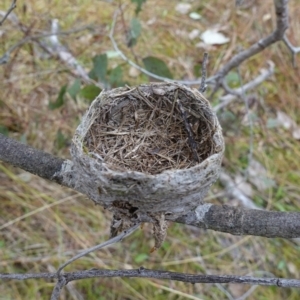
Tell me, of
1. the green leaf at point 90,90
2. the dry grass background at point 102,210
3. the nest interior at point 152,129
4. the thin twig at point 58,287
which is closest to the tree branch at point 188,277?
the thin twig at point 58,287

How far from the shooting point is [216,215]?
94cm

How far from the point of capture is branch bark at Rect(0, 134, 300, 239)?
2.90 feet

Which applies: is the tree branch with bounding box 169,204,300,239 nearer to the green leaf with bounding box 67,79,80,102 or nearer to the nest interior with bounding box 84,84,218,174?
the nest interior with bounding box 84,84,218,174

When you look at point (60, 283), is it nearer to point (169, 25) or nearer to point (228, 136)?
point (228, 136)

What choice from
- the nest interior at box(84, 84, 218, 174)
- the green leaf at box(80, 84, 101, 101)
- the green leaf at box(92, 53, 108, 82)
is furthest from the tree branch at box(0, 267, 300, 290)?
the green leaf at box(92, 53, 108, 82)

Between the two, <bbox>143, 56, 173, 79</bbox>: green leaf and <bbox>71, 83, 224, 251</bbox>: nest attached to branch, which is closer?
<bbox>71, 83, 224, 251</bbox>: nest attached to branch

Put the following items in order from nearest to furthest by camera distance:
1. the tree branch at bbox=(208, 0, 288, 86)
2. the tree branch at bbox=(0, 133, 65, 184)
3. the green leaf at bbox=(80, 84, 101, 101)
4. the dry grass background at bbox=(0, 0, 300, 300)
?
the tree branch at bbox=(0, 133, 65, 184) → the tree branch at bbox=(208, 0, 288, 86) → the green leaf at bbox=(80, 84, 101, 101) → the dry grass background at bbox=(0, 0, 300, 300)

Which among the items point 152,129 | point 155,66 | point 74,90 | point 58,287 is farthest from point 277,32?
point 58,287

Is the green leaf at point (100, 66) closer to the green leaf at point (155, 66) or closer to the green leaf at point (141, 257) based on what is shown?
the green leaf at point (155, 66)

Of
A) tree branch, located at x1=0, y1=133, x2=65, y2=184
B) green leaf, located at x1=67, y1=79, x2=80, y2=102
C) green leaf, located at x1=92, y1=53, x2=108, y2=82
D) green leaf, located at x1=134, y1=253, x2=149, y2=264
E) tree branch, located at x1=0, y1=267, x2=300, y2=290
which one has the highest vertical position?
tree branch, located at x1=0, y1=133, x2=65, y2=184

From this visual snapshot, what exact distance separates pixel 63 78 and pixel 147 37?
24.6 inches

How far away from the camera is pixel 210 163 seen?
1009 mm

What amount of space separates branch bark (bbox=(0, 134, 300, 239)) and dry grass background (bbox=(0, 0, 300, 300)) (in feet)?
3.34

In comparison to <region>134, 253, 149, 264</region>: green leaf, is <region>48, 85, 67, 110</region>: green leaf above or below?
above
